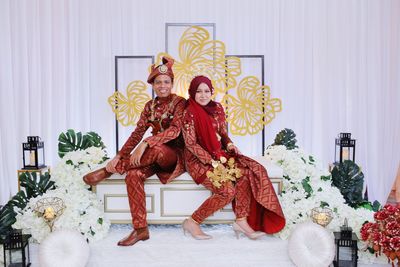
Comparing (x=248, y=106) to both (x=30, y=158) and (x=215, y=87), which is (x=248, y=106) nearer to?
(x=215, y=87)

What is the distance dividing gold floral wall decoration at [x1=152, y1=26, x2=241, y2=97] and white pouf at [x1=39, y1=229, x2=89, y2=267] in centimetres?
290

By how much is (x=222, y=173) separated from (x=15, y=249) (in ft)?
5.42

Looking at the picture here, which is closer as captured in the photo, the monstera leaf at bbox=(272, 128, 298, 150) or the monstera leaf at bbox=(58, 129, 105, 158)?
the monstera leaf at bbox=(58, 129, 105, 158)

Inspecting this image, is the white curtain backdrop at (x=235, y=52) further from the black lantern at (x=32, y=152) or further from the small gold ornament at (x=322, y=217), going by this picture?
the small gold ornament at (x=322, y=217)

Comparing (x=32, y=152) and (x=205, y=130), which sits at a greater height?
(x=205, y=130)

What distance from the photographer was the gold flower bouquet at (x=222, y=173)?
321cm

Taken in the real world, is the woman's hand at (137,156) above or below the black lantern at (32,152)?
above

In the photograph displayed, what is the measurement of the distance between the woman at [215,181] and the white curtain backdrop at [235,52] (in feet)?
7.54

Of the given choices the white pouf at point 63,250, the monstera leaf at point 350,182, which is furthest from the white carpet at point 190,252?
the monstera leaf at point 350,182

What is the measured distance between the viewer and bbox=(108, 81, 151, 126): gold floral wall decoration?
17.3 ft

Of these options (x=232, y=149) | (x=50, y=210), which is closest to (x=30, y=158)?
(x=50, y=210)

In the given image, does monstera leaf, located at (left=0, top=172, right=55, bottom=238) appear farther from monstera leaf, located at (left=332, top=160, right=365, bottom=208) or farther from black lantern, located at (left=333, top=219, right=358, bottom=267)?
monstera leaf, located at (left=332, top=160, right=365, bottom=208)

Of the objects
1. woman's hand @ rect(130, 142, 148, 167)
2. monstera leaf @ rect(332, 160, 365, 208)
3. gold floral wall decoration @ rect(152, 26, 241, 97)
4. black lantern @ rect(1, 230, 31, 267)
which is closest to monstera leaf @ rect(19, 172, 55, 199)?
black lantern @ rect(1, 230, 31, 267)

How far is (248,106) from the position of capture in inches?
210
